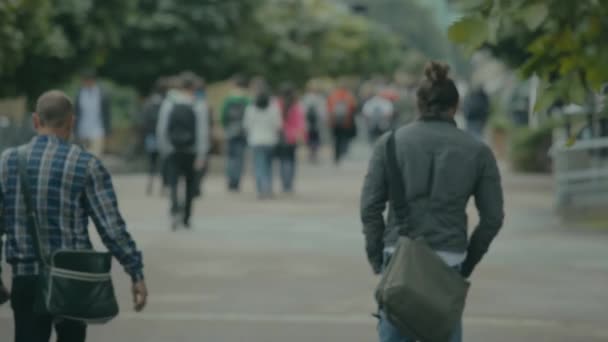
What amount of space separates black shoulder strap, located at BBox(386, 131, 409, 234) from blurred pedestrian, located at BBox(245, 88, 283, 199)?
53.1 feet

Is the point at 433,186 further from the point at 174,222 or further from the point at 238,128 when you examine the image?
the point at 238,128

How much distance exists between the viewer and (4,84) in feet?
83.5

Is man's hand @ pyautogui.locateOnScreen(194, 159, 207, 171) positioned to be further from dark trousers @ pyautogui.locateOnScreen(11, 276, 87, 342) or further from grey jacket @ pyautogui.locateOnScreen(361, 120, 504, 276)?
dark trousers @ pyautogui.locateOnScreen(11, 276, 87, 342)

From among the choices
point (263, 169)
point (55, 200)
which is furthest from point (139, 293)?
point (263, 169)

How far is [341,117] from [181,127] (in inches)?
682

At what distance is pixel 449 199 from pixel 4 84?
19972 mm

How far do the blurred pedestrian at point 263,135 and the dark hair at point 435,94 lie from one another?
633 inches

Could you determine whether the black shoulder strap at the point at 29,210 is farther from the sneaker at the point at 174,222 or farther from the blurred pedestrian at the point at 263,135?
the blurred pedestrian at the point at 263,135

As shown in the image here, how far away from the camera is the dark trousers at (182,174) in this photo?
651 inches

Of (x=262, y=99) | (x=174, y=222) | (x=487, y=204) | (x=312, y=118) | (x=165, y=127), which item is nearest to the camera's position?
(x=487, y=204)

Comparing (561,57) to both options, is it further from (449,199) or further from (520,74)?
(449,199)

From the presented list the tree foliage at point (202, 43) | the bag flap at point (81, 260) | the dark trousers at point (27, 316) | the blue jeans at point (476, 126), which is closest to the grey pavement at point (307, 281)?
the dark trousers at point (27, 316)

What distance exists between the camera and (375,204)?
641 centimetres

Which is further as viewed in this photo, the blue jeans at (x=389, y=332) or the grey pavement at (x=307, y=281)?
the grey pavement at (x=307, y=281)
